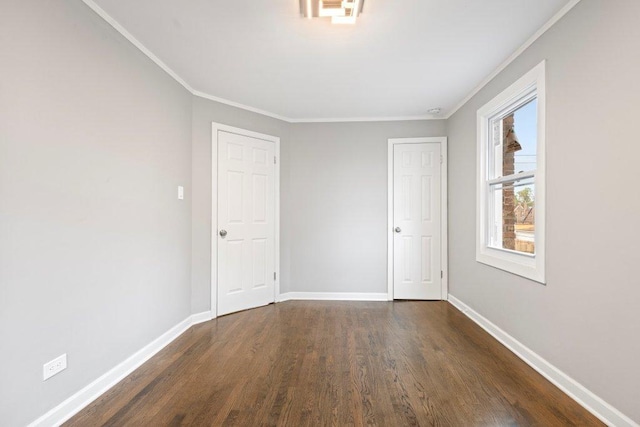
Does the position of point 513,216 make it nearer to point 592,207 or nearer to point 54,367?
point 592,207

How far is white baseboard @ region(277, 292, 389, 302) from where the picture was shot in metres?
4.04

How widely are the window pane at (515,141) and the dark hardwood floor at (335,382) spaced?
5.05 ft

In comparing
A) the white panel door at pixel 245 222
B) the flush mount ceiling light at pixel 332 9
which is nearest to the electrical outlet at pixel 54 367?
the white panel door at pixel 245 222

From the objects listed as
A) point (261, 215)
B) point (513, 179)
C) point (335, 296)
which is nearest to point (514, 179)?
point (513, 179)

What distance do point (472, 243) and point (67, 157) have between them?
3502mm

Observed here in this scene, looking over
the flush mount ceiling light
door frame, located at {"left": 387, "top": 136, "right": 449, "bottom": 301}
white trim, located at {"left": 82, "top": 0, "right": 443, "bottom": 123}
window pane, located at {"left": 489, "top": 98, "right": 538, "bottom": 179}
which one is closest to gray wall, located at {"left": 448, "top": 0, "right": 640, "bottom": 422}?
window pane, located at {"left": 489, "top": 98, "right": 538, "bottom": 179}

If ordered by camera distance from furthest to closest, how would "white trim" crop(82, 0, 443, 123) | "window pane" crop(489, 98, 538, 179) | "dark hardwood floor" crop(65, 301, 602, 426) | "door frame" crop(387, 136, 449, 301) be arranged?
"door frame" crop(387, 136, 449, 301) → "window pane" crop(489, 98, 538, 179) → "white trim" crop(82, 0, 443, 123) → "dark hardwood floor" crop(65, 301, 602, 426)

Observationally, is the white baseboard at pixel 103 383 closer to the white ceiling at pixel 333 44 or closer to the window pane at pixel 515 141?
the white ceiling at pixel 333 44

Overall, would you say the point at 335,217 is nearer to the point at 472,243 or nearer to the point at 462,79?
the point at 472,243

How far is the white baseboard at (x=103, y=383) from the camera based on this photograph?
1.61 m

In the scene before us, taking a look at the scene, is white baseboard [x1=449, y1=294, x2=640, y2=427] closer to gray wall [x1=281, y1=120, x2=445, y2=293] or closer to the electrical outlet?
gray wall [x1=281, y1=120, x2=445, y2=293]

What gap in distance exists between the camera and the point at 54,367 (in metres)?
1.61

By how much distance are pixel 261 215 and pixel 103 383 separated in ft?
7.35

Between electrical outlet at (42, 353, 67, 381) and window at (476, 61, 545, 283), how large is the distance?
303 centimetres
